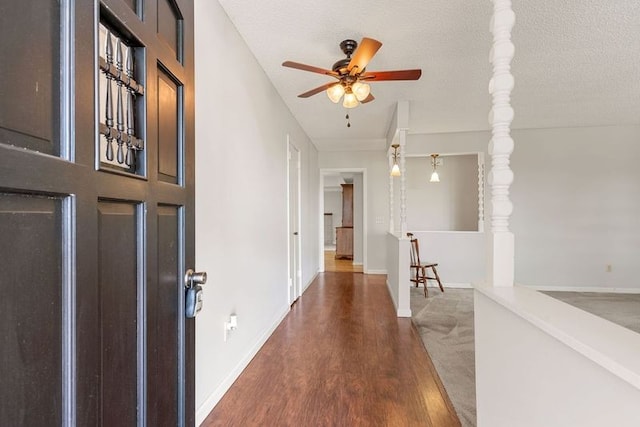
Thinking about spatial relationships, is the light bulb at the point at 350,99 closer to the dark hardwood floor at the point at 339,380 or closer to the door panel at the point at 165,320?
the door panel at the point at 165,320

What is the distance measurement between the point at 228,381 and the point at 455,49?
3.01 metres

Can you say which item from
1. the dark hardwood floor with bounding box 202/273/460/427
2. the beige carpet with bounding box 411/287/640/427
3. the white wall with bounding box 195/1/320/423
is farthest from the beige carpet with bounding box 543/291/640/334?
the white wall with bounding box 195/1/320/423

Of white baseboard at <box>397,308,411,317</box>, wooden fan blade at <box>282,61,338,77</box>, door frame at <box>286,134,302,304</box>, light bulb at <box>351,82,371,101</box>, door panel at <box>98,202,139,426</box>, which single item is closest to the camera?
door panel at <box>98,202,139,426</box>

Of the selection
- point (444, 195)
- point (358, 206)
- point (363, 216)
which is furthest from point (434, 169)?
point (358, 206)

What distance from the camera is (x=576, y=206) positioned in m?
4.86

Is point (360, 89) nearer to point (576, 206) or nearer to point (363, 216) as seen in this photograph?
point (363, 216)

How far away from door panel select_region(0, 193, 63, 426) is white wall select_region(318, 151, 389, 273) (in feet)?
19.2

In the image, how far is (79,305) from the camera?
56 centimetres

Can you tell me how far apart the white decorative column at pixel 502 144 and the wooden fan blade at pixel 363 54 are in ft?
2.38

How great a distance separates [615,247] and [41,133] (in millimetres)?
6520

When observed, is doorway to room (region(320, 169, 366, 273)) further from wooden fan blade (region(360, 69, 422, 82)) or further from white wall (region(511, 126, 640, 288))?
wooden fan blade (region(360, 69, 422, 82))

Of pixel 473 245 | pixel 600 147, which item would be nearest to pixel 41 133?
pixel 473 245

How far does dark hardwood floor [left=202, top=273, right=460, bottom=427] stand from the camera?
5.90ft

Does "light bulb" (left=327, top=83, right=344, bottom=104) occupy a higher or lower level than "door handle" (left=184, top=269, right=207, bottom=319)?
higher
